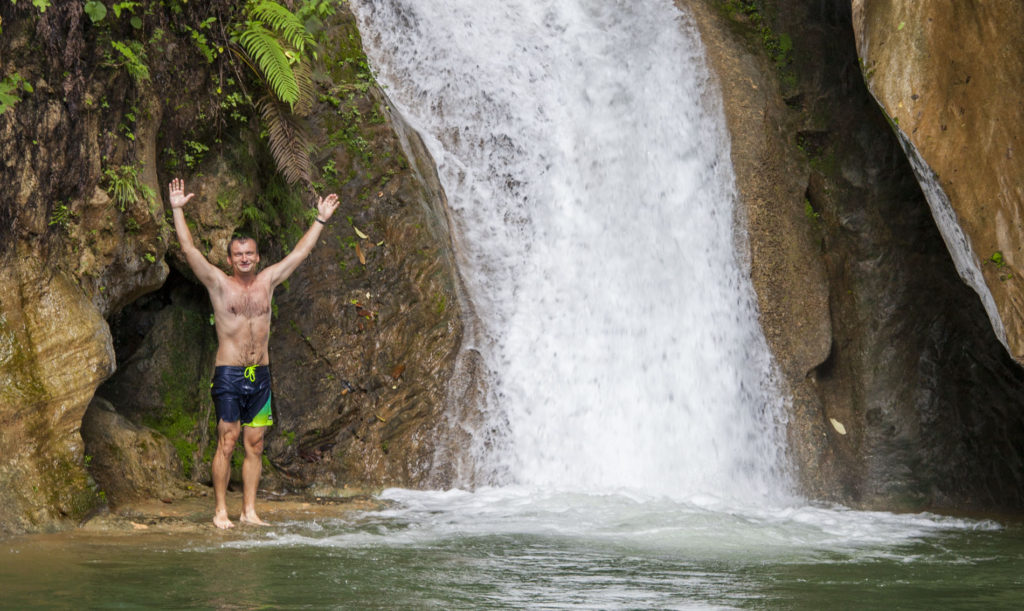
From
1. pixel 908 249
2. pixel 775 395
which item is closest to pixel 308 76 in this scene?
pixel 775 395

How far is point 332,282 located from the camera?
9922 millimetres

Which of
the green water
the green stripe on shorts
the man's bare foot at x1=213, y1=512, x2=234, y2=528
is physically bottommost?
the green water

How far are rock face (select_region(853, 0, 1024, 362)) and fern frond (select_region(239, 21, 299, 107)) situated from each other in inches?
209

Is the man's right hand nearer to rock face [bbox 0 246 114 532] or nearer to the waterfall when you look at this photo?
rock face [bbox 0 246 114 532]

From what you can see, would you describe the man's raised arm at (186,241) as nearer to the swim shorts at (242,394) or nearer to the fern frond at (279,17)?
the swim shorts at (242,394)

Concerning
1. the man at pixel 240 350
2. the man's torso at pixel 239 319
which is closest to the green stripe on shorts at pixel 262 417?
the man at pixel 240 350


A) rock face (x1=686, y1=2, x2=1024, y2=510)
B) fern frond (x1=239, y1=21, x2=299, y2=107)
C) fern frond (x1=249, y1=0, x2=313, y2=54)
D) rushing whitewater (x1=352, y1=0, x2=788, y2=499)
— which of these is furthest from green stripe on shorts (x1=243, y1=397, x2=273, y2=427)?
rock face (x1=686, y1=2, x2=1024, y2=510)

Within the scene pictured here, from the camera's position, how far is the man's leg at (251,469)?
7.27 metres

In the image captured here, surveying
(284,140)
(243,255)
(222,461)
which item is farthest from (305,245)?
(284,140)

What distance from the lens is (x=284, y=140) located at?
9000 millimetres

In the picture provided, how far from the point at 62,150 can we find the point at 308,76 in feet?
8.33

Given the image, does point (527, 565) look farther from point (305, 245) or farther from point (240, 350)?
point (305, 245)

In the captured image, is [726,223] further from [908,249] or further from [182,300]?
[182,300]

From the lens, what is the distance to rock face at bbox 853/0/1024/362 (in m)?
8.09
